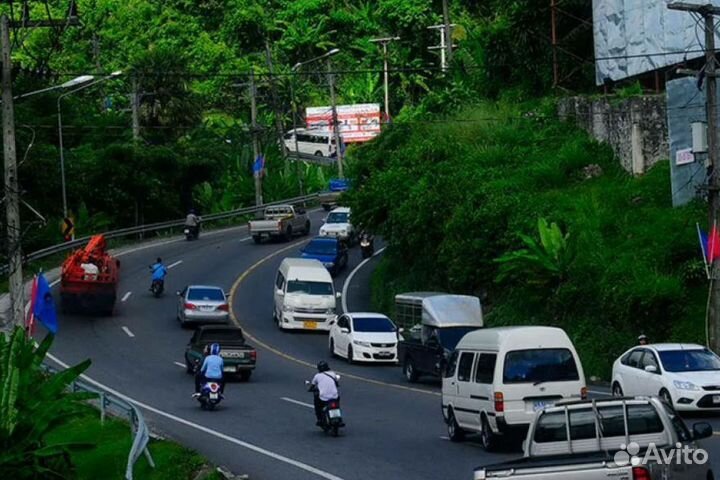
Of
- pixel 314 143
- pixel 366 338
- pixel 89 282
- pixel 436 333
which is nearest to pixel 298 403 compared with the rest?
pixel 436 333

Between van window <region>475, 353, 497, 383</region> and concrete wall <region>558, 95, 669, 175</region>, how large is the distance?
25.4 meters

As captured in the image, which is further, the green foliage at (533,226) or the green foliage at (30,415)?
the green foliage at (533,226)

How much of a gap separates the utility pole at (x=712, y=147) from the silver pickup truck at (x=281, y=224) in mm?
40427

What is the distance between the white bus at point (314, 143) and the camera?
12306 cm

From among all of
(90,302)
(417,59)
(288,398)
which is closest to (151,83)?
(417,59)

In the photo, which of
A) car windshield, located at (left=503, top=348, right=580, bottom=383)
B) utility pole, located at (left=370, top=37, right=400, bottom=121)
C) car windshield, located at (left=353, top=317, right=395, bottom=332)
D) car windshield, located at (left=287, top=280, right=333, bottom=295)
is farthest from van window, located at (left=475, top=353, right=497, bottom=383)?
utility pole, located at (left=370, top=37, right=400, bottom=121)

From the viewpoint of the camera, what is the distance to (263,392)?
125ft

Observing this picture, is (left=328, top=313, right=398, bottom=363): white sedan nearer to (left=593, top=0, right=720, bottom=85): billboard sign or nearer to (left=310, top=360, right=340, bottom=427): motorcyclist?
(left=593, top=0, right=720, bottom=85): billboard sign

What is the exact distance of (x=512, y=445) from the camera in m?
26.2

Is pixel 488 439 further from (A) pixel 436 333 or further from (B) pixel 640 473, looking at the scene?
(A) pixel 436 333

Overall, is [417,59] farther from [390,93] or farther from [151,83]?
[151,83]

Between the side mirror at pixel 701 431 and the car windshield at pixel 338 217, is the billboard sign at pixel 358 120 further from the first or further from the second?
the side mirror at pixel 701 431

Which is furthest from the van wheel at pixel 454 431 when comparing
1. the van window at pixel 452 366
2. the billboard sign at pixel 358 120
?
the billboard sign at pixel 358 120

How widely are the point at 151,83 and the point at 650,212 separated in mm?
52152
